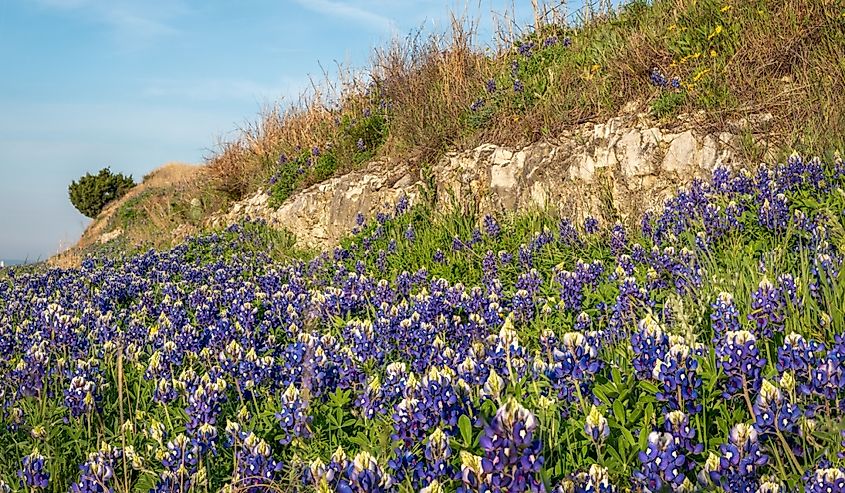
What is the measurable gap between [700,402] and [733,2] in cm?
582

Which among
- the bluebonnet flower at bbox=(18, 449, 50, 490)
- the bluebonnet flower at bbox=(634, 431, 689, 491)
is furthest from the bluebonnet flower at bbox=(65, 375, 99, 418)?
the bluebonnet flower at bbox=(634, 431, 689, 491)

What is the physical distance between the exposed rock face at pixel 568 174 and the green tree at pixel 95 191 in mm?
29166

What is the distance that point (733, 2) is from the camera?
6977 millimetres

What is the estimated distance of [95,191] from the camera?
34281 millimetres

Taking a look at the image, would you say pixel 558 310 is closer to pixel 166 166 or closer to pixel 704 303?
pixel 704 303

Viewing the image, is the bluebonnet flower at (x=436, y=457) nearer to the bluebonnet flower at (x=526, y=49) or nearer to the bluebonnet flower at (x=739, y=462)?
the bluebonnet flower at (x=739, y=462)

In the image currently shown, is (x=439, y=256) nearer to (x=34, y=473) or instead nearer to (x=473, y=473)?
Answer: (x=34, y=473)

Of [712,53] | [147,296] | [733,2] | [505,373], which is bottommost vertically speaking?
[505,373]

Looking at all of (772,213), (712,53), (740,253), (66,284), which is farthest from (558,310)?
(66,284)

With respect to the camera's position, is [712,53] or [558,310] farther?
[712,53]

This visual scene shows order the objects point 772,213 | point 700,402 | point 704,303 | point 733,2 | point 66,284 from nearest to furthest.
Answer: point 700,402 → point 704,303 → point 772,213 → point 733,2 → point 66,284

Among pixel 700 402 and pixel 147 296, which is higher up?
pixel 147 296

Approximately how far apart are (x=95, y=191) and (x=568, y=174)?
32.7 meters

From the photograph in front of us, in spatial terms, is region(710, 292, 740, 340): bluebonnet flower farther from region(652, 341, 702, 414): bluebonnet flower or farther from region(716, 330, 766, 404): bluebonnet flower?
Answer: region(652, 341, 702, 414): bluebonnet flower
